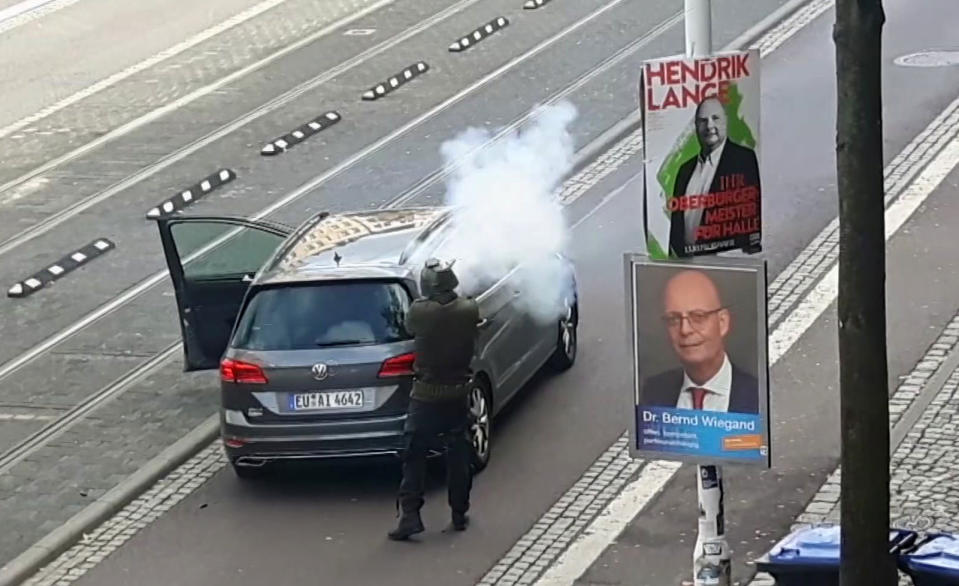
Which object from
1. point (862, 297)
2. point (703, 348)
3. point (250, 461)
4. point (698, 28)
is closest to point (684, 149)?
point (698, 28)

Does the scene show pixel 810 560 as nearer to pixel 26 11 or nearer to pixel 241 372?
pixel 241 372

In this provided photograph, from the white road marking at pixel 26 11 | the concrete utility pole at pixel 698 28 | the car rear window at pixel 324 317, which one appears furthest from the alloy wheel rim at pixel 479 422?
the white road marking at pixel 26 11

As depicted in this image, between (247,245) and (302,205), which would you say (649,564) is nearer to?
(247,245)

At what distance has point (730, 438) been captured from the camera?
9.12 metres

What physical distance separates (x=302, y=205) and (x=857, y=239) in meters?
11.6

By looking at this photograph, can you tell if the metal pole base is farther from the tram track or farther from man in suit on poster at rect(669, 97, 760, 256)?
the tram track

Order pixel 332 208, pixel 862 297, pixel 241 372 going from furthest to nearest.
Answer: pixel 332 208
pixel 241 372
pixel 862 297

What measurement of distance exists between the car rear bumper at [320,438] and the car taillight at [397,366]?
0.91 ft

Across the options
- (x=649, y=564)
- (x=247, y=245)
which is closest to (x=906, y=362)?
(x=649, y=564)

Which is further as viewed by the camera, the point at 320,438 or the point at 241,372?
the point at 241,372

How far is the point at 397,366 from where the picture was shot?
1218 cm

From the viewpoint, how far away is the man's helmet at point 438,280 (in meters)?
11.6

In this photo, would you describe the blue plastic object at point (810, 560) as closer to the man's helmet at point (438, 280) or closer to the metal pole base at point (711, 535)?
the metal pole base at point (711, 535)

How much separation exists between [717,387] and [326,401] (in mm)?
3804
